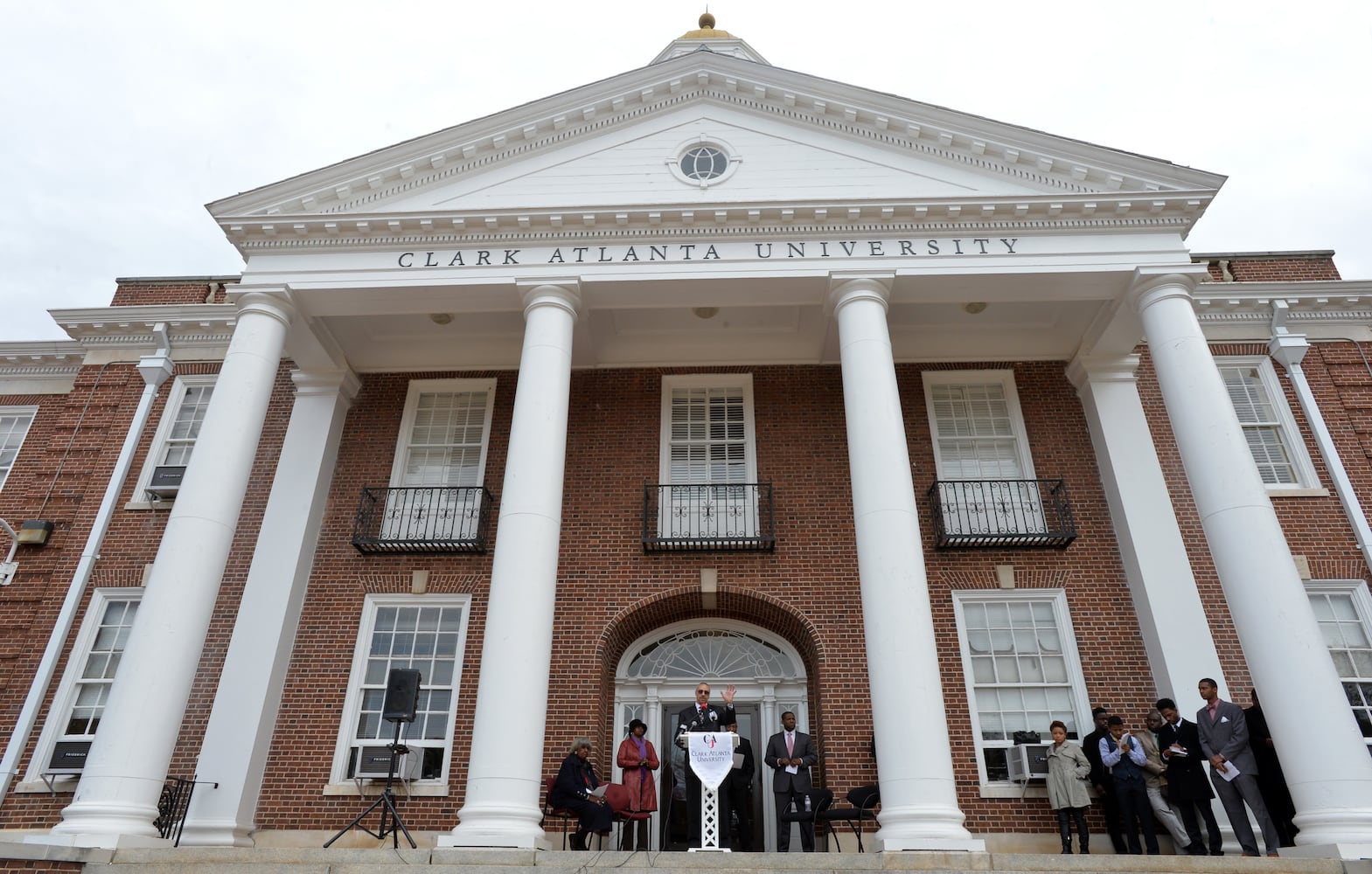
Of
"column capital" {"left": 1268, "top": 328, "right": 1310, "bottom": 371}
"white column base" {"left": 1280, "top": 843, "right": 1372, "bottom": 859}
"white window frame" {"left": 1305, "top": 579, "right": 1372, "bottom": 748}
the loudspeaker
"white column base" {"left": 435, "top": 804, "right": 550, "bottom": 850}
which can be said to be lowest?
"white column base" {"left": 1280, "top": 843, "right": 1372, "bottom": 859}

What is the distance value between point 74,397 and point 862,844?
1507cm

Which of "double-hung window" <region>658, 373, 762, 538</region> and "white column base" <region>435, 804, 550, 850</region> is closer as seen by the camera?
"white column base" <region>435, 804, 550, 850</region>

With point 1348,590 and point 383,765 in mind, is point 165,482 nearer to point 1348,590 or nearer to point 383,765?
point 383,765

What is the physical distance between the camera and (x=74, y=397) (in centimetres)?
1565

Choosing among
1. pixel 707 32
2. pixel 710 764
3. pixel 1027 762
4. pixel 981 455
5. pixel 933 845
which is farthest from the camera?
pixel 707 32

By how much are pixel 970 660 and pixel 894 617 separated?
3478mm

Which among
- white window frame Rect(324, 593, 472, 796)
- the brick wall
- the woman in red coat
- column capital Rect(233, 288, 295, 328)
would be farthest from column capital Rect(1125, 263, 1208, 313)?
column capital Rect(233, 288, 295, 328)

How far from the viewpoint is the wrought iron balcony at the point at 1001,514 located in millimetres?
Result: 12836

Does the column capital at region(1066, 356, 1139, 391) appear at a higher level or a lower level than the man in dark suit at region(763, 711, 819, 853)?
higher

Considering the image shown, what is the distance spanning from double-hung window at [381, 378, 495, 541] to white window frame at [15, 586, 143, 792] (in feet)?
12.5

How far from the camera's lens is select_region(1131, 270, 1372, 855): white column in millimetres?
8609

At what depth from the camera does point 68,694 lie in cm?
1290

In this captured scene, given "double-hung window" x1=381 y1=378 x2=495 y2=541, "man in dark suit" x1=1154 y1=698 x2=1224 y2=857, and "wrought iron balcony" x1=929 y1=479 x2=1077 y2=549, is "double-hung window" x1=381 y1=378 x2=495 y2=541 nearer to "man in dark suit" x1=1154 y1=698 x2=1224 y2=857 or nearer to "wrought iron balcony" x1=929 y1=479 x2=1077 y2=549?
"wrought iron balcony" x1=929 y1=479 x2=1077 y2=549

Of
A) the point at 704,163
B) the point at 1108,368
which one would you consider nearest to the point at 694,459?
the point at 704,163
